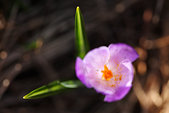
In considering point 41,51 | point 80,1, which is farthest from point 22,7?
point 80,1

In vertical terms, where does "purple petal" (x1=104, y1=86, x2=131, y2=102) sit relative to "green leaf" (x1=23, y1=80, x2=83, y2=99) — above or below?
below

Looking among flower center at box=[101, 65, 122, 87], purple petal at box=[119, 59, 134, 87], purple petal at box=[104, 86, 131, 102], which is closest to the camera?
purple petal at box=[104, 86, 131, 102]

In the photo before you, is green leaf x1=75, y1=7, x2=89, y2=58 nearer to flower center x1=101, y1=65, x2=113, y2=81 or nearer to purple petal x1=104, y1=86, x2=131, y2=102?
flower center x1=101, y1=65, x2=113, y2=81

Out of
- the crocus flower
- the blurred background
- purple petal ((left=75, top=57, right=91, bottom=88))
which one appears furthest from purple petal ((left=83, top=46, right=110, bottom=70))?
the blurred background

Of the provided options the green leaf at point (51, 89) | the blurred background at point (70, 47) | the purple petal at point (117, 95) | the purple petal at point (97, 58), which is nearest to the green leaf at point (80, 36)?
the purple petal at point (97, 58)

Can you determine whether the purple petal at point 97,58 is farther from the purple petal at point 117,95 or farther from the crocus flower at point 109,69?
the purple petal at point 117,95

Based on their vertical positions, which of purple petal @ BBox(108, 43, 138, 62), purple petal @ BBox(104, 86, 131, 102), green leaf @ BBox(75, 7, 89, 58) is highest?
green leaf @ BBox(75, 7, 89, 58)

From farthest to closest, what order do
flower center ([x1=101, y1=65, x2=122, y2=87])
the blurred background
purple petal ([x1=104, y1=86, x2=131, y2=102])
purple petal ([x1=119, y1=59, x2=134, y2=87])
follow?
the blurred background, flower center ([x1=101, y1=65, x2=122, y2=87]), purple petal ([x1=119, y1=59, x2=134, y2=87]), purple petal ([x1=104, y1=86, x2=131, y2=102])

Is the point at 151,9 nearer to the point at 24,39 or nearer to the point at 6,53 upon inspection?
the point at 24,39
